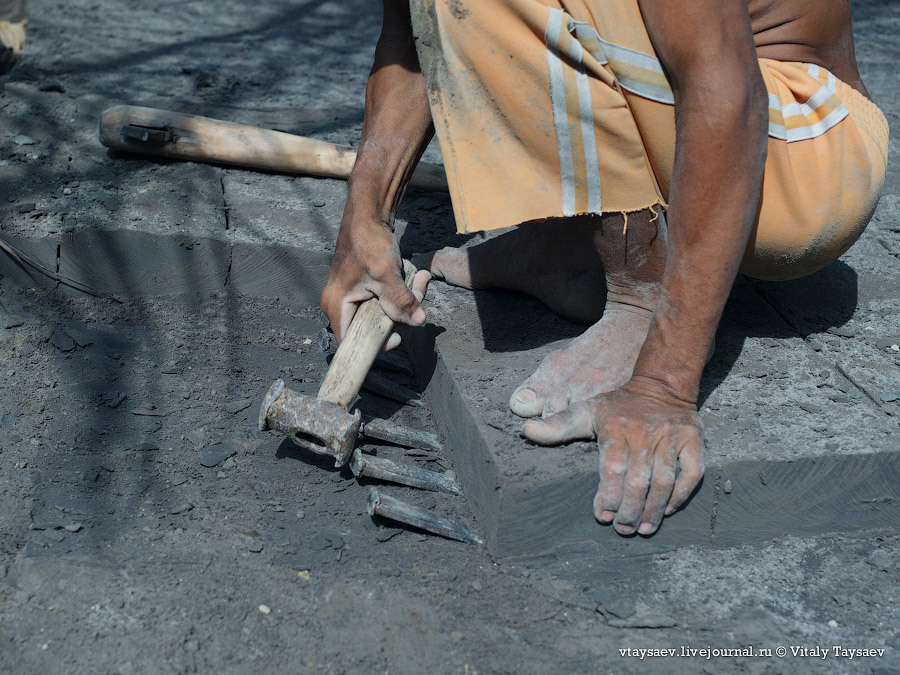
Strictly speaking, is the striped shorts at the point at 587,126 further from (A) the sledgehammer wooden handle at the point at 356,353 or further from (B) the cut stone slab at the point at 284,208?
(B) the cut stone slab at the point at 284,208

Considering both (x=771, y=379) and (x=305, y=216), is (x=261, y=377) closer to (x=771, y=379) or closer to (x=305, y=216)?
(x=305, y=216)

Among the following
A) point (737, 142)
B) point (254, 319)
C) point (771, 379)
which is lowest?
point (254, 319)

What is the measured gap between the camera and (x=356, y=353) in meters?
1.99

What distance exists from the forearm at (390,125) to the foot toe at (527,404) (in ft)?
2.11

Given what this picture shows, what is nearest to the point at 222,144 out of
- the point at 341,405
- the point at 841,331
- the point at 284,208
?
the point at 284,208

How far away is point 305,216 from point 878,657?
2.25 m

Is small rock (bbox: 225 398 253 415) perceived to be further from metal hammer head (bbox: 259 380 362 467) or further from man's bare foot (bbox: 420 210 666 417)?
man's bare foot (bbox: 420 210 666 417)

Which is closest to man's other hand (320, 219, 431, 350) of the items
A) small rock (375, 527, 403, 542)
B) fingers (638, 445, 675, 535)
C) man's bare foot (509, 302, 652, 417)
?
man's bare foot (509, 302, 652, 417)

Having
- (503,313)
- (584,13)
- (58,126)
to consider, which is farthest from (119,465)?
(58,126)

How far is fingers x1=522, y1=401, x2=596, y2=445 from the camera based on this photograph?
180 centimetres

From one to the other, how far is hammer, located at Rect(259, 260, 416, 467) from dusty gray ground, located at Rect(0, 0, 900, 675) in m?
0.18

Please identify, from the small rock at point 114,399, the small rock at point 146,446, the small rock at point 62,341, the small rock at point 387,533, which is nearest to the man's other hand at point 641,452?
the small rock at point 387,533

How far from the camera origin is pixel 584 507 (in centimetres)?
Answer: 178

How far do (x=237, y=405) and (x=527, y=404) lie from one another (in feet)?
2.93
